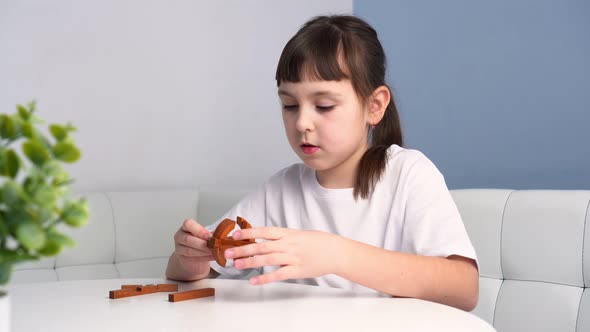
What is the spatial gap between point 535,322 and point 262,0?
5.38 ft

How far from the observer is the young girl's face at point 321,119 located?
1.46 meters

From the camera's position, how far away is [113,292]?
1163 mm

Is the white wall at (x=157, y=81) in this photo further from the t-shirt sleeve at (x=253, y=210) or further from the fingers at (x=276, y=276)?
the fingers at (x=276, y=276)

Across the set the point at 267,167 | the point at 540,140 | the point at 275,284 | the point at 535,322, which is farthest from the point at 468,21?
the point at 275,284

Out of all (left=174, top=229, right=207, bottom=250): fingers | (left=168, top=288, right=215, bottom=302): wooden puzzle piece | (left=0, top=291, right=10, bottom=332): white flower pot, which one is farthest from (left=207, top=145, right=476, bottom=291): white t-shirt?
(left=0, top=291, right=10, bottom=332): white flower pot

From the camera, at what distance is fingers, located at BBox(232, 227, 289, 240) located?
1084 millimetres

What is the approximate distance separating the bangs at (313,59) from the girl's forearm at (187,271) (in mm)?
413

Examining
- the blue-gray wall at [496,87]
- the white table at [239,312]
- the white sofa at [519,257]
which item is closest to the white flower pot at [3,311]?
the white table at [239,312]

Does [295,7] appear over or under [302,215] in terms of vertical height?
over

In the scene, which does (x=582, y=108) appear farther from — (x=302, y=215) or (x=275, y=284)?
(x=275, y=284)

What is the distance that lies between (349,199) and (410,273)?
36 cm

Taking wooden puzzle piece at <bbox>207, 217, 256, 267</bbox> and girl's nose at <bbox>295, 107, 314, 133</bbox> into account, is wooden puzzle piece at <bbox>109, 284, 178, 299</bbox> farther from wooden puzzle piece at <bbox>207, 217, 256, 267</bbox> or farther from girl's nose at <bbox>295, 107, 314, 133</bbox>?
girl's nose at <bbox>295, 107, 314, 133</bbox>

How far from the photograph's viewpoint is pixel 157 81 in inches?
101

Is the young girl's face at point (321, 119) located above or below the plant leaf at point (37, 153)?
below
